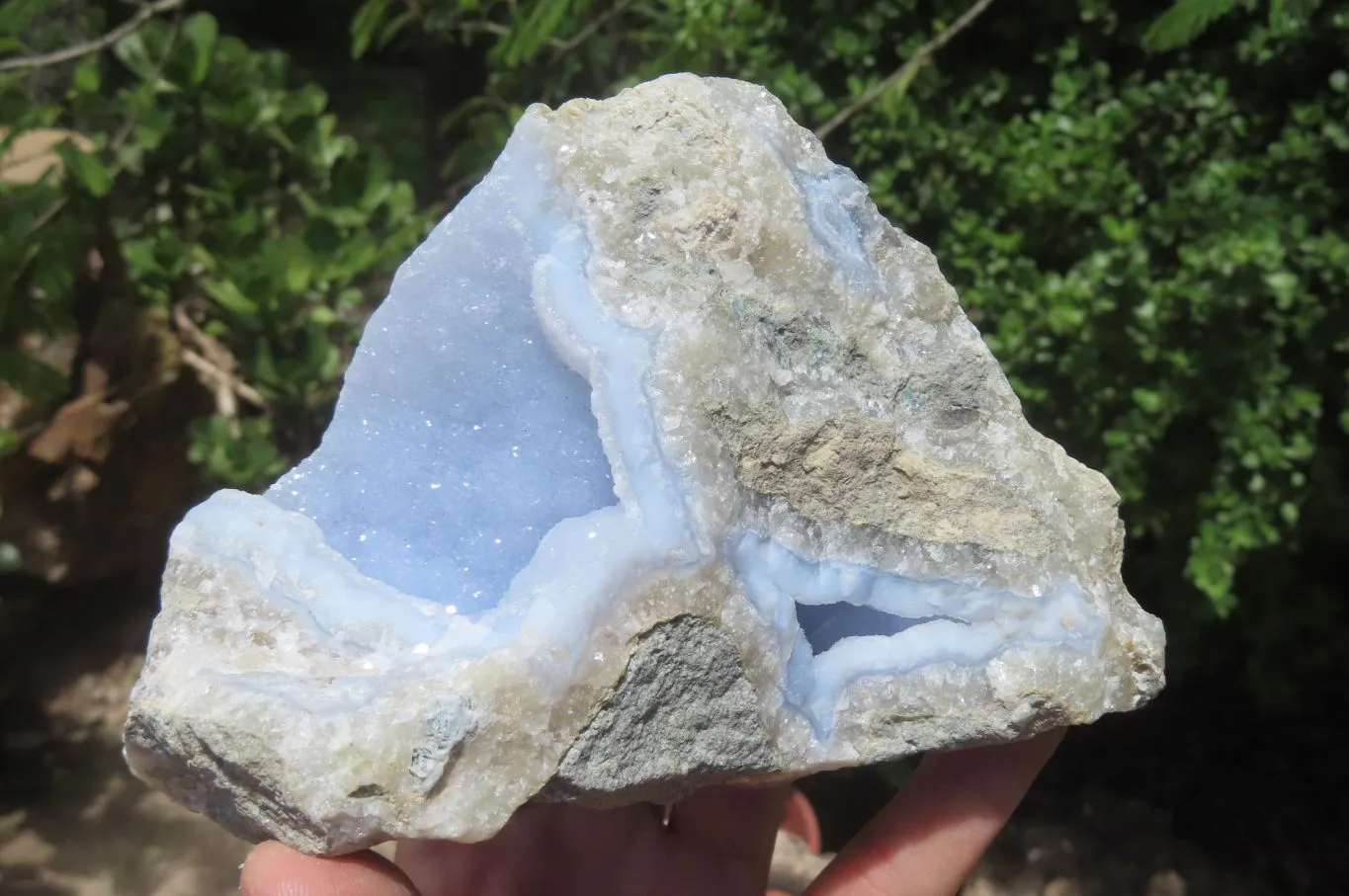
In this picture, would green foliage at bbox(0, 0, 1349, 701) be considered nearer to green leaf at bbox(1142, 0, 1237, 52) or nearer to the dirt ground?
green leaf at bbox(1142, 0, 1237, 52)

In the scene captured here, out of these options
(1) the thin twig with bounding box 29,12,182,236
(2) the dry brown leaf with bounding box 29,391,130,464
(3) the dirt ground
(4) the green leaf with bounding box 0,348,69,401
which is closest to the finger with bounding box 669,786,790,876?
(3) the dirt ground

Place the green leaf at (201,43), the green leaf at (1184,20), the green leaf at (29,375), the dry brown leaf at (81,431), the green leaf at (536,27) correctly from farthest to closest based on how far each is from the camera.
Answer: the dry brown leaf at (81,431)
the green leaf at (201,43)
the green leaf at (29,375)
the green leaf at (536,27)
the green leaf at (1184,20)

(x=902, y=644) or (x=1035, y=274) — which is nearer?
(x=902, y=644)

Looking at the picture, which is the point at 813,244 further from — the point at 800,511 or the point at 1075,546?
the point at 1075,546

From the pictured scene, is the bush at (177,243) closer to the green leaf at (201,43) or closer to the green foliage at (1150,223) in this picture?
the green leaf at (201,43)

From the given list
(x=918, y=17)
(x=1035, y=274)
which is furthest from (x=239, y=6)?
(x=1035, y=274)

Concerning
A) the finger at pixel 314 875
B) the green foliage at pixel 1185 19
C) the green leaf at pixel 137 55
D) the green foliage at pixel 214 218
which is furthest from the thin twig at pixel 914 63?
the finger at pixel 314 875
